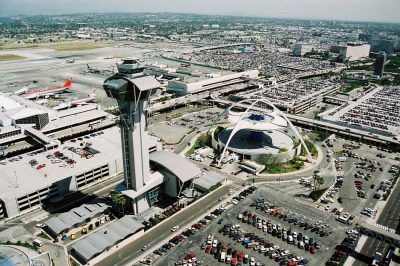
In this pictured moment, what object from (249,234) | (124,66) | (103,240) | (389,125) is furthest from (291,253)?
(389,125)

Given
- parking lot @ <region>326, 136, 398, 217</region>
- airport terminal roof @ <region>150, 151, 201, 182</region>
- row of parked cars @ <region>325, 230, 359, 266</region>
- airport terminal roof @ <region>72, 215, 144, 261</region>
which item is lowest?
row of parked cars @ <region>325, 230, 359, 266</region>

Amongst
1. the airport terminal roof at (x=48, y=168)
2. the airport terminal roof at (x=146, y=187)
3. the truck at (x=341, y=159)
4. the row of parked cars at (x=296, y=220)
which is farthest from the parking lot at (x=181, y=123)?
the row of parked cars at (x=296, y=220)

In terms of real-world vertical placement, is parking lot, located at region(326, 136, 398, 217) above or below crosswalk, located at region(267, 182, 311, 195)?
above

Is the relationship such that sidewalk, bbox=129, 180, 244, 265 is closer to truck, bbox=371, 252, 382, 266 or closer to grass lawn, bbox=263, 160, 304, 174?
grass lawn, bbox=263, 160, 304, 174

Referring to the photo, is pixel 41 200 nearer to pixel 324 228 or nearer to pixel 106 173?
pixel 106 173

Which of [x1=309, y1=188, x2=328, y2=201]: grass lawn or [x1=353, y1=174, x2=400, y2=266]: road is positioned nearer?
[x1=353, y1=174, x2=400, y2=266]: road

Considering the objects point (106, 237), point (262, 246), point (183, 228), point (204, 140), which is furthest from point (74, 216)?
point (204, 140)

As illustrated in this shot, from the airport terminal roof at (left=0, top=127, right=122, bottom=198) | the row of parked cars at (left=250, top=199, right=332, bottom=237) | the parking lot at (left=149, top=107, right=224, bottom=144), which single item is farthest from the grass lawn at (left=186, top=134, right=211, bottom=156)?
the row of parked cars at (left=250, top=199, right=332, bottom=237)
